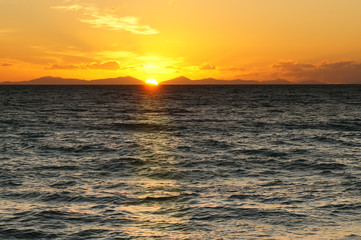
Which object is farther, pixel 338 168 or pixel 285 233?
pixel 338 168

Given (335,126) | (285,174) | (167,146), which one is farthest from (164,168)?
(335,126)

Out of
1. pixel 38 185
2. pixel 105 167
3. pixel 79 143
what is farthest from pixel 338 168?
pixel 79 143

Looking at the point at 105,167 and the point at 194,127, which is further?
the point at 194,127

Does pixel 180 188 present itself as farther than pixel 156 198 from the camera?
Yes

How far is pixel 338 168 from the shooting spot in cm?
1991

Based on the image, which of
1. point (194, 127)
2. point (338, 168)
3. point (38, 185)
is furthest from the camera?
point (194, 127)

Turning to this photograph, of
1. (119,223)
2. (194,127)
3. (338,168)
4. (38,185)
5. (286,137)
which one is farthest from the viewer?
(194,127)

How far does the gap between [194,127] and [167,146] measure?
1304 centimetres

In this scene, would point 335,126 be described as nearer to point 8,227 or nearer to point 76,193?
point 76,193

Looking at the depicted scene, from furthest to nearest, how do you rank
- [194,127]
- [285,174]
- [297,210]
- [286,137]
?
[194,127], [286,137], [285,174], [297,210]

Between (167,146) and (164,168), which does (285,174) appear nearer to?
(164,168)

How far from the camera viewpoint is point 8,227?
451 inches

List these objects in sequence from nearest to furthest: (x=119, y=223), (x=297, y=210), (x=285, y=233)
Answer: (x=285, y=233) → (x=119, y=223) → (x=297, y=210)

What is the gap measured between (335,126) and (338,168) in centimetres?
2335
